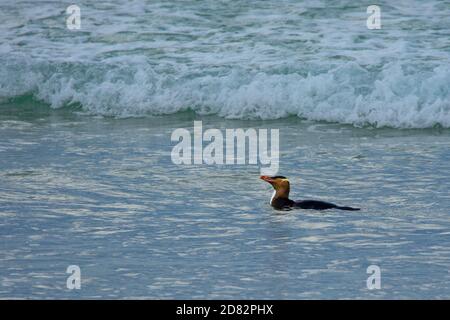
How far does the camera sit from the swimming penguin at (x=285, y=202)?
1129cm

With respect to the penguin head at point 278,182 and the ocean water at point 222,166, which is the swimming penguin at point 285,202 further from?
the ocean water at point 222,166

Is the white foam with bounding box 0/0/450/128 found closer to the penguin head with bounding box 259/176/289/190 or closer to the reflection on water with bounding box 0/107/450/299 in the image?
the reflection on water with bounding box 0/107/450/299

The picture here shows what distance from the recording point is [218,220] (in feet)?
36.3

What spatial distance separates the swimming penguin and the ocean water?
4.7 inches

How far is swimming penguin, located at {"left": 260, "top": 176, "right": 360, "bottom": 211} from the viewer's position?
37.0 feet

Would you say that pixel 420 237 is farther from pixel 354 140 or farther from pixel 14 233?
pixel 354 140

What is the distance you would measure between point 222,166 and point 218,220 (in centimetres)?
242

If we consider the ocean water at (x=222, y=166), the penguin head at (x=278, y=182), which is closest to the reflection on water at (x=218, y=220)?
the ocean water at (x=222, y=166)

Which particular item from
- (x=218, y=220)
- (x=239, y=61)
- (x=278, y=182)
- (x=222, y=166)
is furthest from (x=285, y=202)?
(x=239, y=61)

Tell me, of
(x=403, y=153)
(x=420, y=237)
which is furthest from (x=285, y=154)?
(x=420, y=237)

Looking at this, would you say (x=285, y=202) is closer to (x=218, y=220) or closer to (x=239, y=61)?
(x=218, y=220)

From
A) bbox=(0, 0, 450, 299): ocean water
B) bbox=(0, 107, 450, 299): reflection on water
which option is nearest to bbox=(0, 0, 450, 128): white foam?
bbox=(0, 0, 450, 299): ocean water
